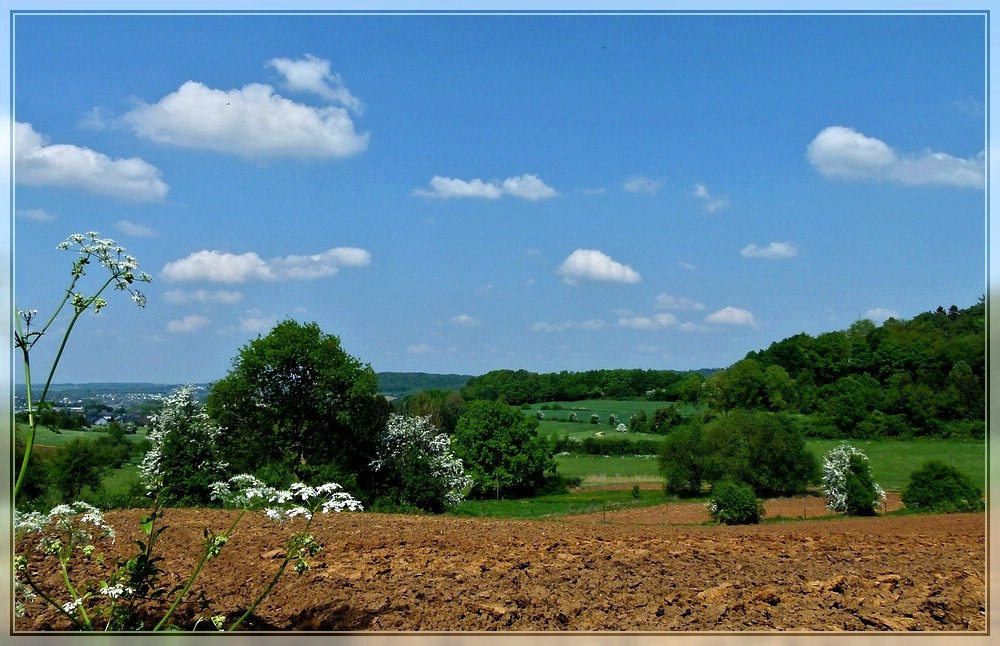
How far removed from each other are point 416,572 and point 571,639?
1.58m

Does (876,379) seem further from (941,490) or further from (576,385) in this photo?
(576,385)

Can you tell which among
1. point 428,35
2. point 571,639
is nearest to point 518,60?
point 428,35

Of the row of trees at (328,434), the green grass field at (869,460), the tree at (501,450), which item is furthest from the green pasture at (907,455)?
the row of trees at (328,434)

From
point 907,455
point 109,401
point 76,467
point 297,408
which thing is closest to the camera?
point 109,401

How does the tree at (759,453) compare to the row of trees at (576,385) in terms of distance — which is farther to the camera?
the tree at (759,453)

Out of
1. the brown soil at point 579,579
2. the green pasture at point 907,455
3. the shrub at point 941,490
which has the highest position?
the green pasture at point 907,455

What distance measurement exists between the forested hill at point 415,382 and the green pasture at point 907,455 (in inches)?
131

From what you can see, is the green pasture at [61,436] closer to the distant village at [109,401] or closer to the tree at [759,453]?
the distant village at [109,401]

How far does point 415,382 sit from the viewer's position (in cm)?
730

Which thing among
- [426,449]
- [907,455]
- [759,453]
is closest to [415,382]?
[426,449]

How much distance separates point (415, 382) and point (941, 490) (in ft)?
15.7

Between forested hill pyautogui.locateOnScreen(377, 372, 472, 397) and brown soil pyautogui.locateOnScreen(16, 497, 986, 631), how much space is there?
53.2 inches

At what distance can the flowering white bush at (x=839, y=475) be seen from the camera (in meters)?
7.54

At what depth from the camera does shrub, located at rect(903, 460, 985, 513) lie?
7.30 m
